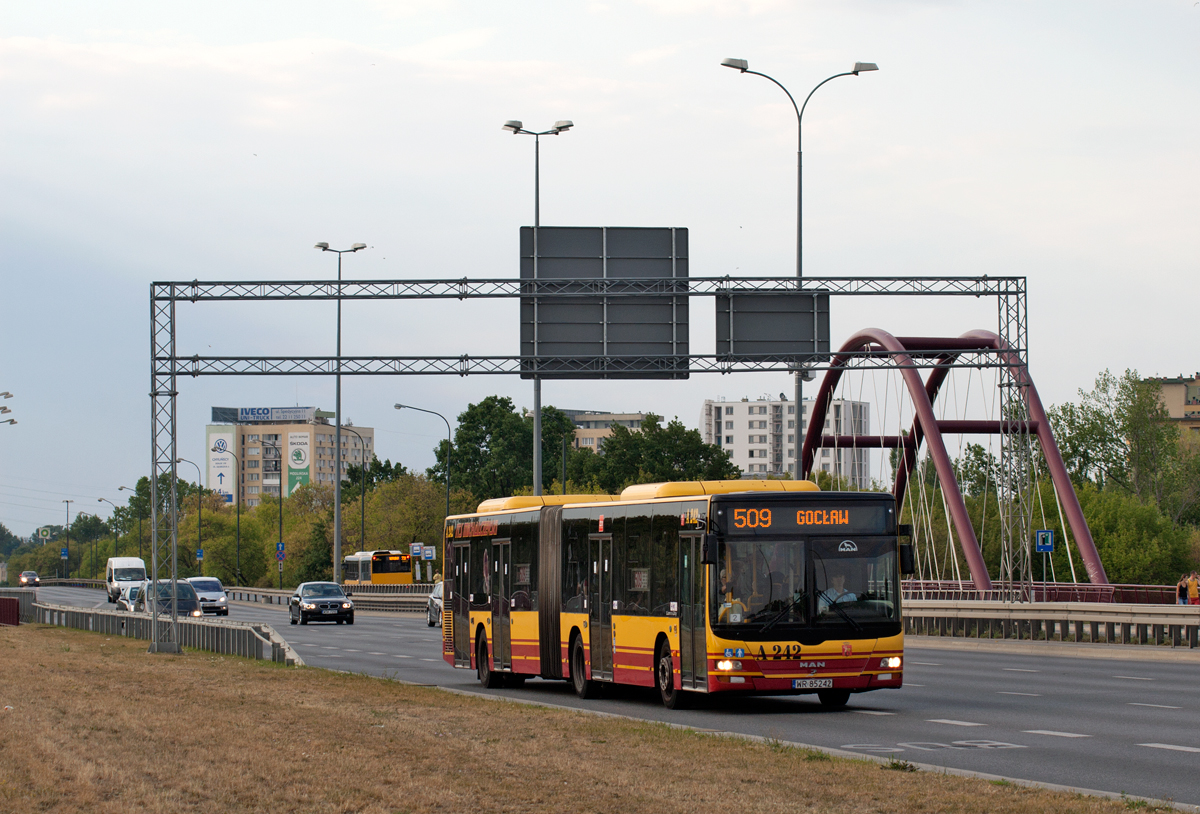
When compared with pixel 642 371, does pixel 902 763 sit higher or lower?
lower

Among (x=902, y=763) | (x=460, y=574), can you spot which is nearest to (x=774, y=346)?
(x=460, y=574)

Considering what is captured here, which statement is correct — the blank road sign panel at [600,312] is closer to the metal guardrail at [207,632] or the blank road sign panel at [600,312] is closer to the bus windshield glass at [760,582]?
the metal guardrail at [207,632]

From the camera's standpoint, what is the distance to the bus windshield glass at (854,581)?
18547 mm

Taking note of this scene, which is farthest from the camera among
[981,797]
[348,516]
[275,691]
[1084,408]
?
[348,516]

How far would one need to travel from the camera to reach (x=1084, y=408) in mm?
110250

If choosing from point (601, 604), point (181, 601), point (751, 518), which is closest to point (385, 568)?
point (181, 601)

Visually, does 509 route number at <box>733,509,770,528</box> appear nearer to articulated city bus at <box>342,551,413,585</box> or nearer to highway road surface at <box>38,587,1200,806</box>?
highway road surface at <box>38,587,1200,806</box>

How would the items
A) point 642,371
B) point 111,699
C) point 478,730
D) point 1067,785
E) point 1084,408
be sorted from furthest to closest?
point 1084,408 → point 642,371 → point 111,699 → point 478,730 → point 1067,785

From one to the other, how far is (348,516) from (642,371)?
84873 millimetres

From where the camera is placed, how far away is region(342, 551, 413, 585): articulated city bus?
85312mm

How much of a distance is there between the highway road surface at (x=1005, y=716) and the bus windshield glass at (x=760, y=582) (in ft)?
3.64

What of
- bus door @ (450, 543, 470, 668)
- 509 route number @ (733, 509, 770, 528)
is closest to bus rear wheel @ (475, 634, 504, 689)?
bus door @ (450, 543, 470, 668)

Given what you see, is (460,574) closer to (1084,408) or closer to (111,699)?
(111,699)

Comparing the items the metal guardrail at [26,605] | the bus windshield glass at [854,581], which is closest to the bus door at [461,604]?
the bus windshield glass at [854,581]
